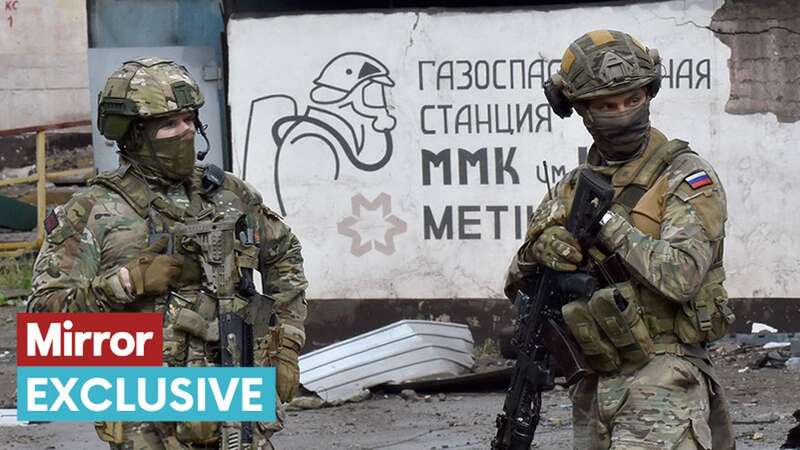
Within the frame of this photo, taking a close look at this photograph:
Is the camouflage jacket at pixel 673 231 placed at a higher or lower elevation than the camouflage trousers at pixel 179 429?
higher

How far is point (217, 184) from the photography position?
496 cm

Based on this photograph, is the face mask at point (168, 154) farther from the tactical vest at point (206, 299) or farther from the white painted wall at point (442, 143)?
the white painted wall at point (442, 143)

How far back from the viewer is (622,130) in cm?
475

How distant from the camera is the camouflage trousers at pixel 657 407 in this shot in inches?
180

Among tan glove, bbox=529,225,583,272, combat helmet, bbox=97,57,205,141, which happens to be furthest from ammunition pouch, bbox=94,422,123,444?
tan glove, bbox=529,225,583,272

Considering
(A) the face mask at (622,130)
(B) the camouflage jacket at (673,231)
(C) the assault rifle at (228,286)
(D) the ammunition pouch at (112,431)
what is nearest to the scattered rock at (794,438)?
(B) the camouflage jacket at (673,231)

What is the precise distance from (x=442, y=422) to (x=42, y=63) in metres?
7.94

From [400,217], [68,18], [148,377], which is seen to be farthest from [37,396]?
[68,18]

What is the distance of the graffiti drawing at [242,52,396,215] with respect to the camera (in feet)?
31.6

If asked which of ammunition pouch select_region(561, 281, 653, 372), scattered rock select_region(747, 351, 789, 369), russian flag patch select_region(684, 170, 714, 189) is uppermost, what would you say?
russian flag patch select_region(684, 170, 714, 189)

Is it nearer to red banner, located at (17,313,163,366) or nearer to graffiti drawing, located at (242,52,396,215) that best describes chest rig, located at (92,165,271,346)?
red banner, located at (17,313,163,366)

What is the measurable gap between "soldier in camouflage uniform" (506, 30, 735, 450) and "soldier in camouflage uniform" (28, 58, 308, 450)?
3.12 feet

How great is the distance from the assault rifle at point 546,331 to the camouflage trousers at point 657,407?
0.14 meters

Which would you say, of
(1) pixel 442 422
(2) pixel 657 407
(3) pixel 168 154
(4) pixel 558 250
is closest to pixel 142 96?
(3) pixel 168 154
